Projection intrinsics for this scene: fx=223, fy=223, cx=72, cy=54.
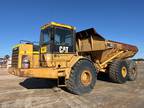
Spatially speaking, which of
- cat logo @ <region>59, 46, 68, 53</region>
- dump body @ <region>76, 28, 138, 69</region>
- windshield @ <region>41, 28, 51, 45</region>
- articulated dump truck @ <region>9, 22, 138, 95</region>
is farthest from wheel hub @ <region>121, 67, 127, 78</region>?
windshield @ <region>41, 28, 51, 45</region>

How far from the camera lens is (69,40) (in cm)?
1027

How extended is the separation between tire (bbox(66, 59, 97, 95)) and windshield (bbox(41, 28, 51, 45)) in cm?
168

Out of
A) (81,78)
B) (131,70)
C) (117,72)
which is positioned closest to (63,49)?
(81,78)

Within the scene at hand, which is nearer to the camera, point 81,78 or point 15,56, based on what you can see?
point 81,78

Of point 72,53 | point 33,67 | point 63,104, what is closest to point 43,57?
point 33,67

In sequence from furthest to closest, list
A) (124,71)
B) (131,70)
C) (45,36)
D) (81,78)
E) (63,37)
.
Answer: (131,70) → (124,71) → (45,36) → (63,37) → (81,78)

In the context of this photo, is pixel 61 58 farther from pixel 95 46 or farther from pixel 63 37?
pixel 95 46

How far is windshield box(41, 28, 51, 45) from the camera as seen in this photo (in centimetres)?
Answer: 986

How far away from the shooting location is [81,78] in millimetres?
9828

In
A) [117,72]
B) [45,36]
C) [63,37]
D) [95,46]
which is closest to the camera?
[63,37]

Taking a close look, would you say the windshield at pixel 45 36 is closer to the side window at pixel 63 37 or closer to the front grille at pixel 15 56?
the side window at pixel 63 37

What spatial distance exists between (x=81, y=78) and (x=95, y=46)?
2889 mm

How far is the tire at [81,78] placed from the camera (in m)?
9.31

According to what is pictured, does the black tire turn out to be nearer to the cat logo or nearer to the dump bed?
the dump bed
